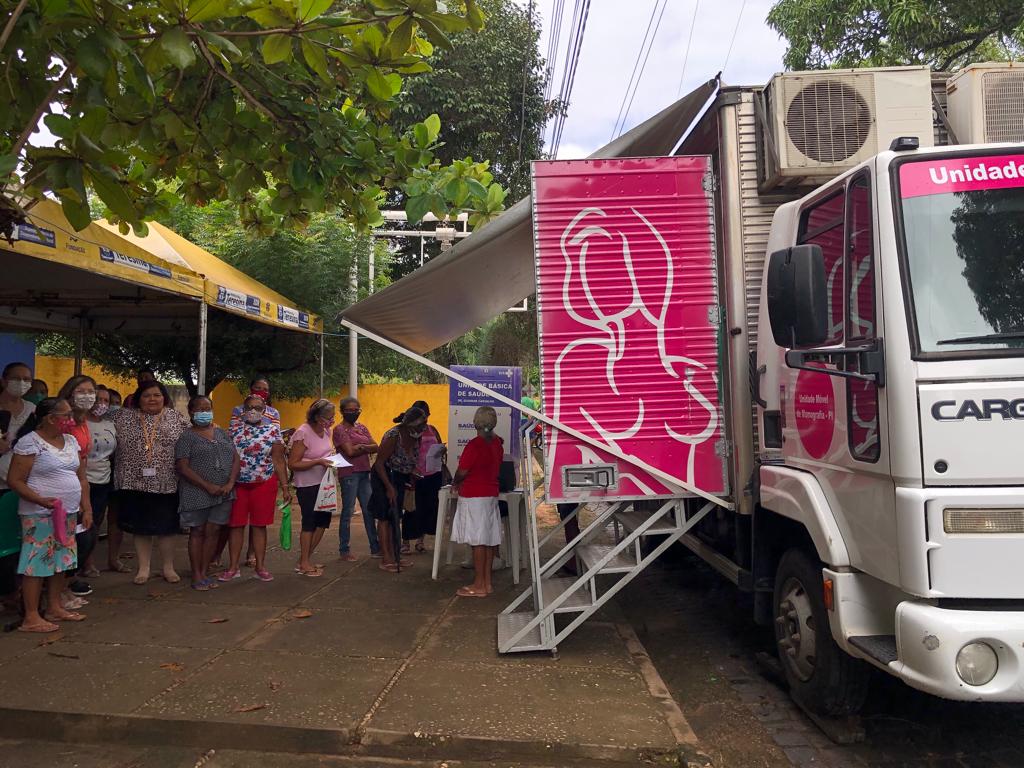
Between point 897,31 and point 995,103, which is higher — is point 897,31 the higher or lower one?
the higher one

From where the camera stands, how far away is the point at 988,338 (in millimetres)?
3016

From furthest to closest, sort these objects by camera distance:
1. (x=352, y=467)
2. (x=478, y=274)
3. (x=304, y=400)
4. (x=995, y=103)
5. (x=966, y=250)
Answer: (x=304, y=400) → (x=352, y=467) → (x=478, y=274) → (x=995, y=103) → (x=966, y=250)

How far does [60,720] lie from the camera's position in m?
3.91

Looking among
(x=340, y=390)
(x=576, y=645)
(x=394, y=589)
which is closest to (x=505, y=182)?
(x=340, y=390)

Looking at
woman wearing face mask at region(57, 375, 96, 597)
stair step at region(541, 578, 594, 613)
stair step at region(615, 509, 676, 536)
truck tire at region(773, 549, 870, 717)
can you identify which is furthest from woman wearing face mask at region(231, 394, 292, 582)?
truck tire at region(773, 549, 870, 717)

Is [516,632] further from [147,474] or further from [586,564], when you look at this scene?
[147,474]

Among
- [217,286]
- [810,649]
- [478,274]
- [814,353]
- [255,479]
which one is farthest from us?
[217,286]

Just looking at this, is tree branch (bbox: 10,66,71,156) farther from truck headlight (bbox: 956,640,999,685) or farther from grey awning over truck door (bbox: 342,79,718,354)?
truck headlight (bbox: 956,640,999,685)

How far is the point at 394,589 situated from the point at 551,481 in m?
2.69

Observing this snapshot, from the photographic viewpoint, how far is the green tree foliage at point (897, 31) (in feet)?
40.3

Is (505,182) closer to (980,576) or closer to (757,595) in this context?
(757,595)

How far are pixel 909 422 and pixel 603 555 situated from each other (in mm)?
2449

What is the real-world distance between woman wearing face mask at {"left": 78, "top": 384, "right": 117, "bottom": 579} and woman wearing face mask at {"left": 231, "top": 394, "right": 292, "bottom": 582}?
3.41ft

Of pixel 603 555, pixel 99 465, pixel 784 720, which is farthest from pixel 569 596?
pixel 99 465
